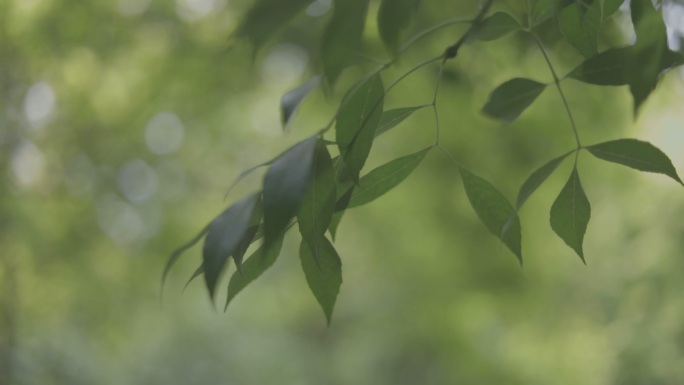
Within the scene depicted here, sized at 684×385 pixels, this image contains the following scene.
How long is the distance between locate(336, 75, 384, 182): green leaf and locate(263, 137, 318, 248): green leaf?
1.9 inches

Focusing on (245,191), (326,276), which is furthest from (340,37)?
(245,191)

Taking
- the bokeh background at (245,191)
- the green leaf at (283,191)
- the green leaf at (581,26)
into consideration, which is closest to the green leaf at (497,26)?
the green leaf at (581,26)

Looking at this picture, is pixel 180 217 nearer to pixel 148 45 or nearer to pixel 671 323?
pixel 148 45

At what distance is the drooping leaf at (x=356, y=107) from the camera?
37 centimetres

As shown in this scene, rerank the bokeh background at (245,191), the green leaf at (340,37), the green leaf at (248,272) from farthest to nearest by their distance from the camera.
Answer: the bokeh background at (245,191), the green leaf at (248,272), the green leaf at (340,37)

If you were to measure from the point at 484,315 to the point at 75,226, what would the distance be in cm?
99

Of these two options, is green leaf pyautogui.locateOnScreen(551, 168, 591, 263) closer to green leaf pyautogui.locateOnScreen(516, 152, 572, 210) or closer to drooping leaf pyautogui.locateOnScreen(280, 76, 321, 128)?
green leaf pyautogui.locateOnScreen(516, 152, 572, 210)

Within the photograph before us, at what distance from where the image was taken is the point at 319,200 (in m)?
0.34

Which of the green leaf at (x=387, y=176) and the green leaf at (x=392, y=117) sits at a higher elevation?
the green leaf at (x=392, y=117)

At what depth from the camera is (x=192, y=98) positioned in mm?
1897

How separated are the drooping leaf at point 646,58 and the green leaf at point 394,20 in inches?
3.2

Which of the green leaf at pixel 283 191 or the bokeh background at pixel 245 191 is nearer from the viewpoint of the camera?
the green leaf at pixel 283 191

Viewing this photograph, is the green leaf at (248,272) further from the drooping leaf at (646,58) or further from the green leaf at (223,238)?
the drooping leaf at (646,58)

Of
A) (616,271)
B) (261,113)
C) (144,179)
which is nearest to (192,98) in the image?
(144,179)
